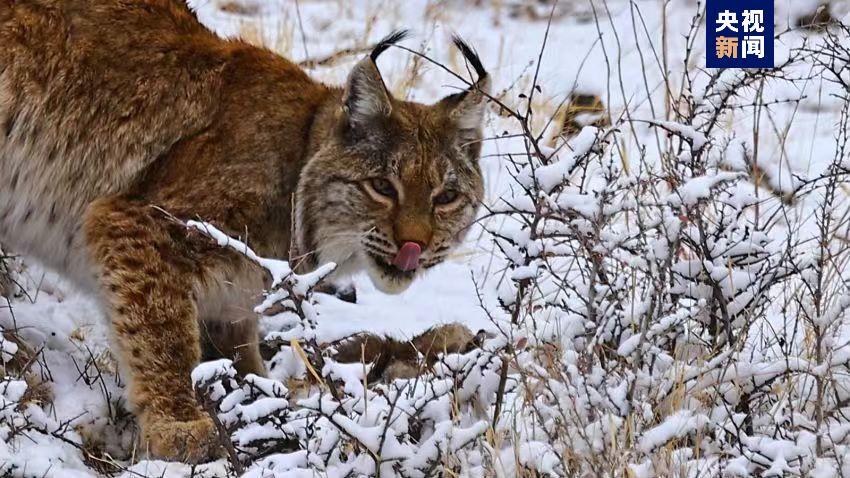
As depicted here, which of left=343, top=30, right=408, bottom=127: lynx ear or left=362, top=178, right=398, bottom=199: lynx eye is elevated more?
left=343, top=30, right=408, bottom=127: lynx ear

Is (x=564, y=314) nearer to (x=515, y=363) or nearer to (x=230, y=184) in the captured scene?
(x=515, y=363)

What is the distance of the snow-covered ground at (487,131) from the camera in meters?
4.25

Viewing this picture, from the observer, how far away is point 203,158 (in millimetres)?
4930

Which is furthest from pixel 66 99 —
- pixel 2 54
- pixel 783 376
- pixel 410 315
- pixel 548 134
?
pixel 548 134

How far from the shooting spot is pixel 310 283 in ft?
11.1

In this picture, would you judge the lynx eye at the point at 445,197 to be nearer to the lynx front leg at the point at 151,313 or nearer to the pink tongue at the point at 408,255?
the pink tongue at the point at 408,255

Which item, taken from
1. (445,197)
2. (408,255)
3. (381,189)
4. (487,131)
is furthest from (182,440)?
(487,131)

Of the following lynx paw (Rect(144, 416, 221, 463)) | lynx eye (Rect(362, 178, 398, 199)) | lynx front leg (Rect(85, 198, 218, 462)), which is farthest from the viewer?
lynx eye (Rect(362, 178, 398, 199))

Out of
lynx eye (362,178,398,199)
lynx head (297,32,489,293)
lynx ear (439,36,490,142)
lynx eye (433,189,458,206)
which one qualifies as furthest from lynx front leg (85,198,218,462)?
lynx ear (439,36,490,142)

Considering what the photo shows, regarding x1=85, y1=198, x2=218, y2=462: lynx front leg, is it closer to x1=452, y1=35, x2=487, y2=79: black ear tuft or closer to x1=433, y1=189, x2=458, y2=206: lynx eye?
x1=433, y1=189, x2=458, y2=206: lynx eye

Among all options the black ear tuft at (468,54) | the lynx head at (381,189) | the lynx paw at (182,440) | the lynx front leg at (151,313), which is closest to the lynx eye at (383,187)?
A: the lynx head at (381,189)

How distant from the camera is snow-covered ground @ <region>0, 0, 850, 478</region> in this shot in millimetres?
4250

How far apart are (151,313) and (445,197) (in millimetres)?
1219

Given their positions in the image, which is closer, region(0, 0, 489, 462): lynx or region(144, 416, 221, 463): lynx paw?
region(144, 416, 221, 463): lynx paw
